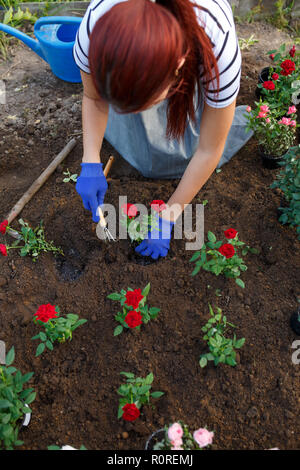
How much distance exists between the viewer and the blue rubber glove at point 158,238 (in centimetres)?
180

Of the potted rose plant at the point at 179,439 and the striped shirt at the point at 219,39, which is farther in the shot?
the striped shirt at the point at 219,39

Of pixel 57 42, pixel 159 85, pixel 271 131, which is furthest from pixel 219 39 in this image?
pixel 57 42

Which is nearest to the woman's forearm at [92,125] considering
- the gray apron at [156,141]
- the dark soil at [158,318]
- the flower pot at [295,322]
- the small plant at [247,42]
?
the gray apron at [156,141]

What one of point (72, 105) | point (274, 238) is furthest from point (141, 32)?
point (72, 105)

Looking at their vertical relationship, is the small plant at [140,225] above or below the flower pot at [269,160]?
below

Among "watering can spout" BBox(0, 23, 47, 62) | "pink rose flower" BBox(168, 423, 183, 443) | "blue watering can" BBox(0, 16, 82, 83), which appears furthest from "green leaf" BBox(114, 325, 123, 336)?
"watering can spout" BBox(0, 23, 47, 62)

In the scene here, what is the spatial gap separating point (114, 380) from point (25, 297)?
1.94ft

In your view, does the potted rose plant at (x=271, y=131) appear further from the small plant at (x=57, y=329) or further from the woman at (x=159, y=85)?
the small plant at (x=57, y=329)

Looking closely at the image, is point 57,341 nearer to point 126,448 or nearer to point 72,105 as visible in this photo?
point 126,448

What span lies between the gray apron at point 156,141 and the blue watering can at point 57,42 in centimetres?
72

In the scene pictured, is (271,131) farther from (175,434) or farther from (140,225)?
(175,434)

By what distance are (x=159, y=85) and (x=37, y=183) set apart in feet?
4.32

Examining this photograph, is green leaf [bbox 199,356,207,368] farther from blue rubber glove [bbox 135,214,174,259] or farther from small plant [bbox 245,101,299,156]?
small plant [bbox 245,101,299,156]

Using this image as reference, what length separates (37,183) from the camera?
2201 mm
